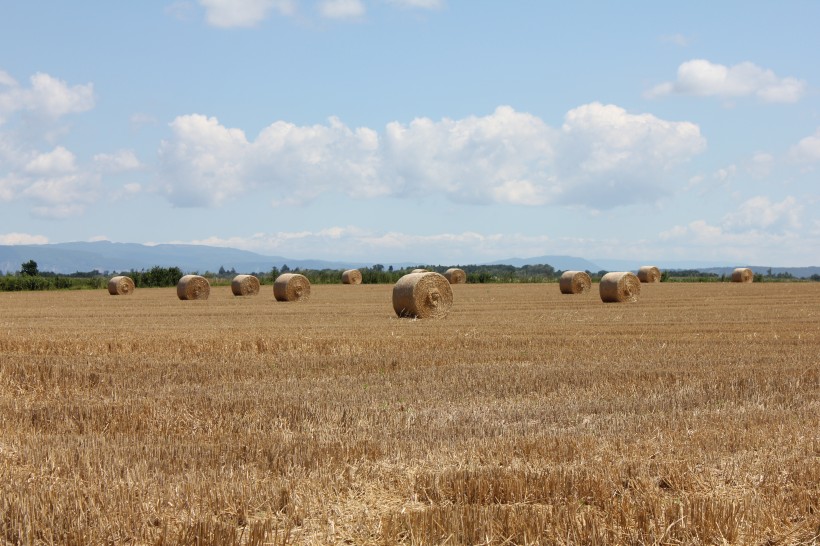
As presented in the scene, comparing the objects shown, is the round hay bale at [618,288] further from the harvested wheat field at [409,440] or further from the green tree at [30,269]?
the green tree at [30,269]

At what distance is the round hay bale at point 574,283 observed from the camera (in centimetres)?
3759

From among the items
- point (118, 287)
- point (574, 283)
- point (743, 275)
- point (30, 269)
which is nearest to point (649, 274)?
point (743, 275)

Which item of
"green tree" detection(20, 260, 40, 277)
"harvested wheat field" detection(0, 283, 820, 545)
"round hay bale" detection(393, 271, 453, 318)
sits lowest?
"harvested wheat field" detection(0, 283, 820, 545)

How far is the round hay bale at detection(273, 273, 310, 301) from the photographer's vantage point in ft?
111

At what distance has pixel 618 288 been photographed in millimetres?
29812

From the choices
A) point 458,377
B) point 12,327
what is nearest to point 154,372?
point 458,377

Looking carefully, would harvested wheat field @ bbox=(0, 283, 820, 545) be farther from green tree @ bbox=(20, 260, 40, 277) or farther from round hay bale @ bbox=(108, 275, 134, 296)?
green tree @ bbox=(20, 260, 40, 277)

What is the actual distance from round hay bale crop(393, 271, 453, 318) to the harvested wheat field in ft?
22.9

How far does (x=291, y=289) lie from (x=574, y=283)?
12.8 metres

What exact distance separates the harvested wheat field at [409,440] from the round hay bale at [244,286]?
22.8 metres

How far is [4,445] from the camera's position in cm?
726

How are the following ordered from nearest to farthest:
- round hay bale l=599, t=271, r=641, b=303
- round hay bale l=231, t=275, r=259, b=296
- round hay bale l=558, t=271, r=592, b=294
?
round hay bale l=599, t=271, r=641, b=303 → round hay bale l=558, t=271, r=592, b=294 → round hay bale l=231, t=275, r=259, b=296

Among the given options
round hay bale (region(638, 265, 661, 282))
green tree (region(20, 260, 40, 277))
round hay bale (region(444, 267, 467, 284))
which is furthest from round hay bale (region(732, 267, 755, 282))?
green tree (region(20, 260, 40, 277))

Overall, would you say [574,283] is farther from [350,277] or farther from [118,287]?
[118,287]
